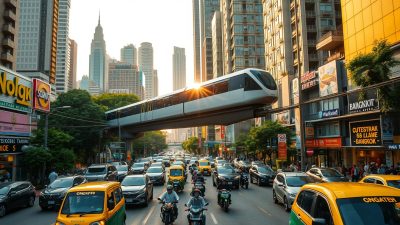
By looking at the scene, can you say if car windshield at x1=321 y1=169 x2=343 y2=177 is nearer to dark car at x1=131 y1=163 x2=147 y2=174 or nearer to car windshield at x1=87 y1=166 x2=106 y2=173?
car windshield at x1=87 y1=166 x2=106 y2=173

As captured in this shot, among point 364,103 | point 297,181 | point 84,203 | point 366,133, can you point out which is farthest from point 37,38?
point 84,203

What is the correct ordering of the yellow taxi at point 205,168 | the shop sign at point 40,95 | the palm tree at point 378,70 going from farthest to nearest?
the yellow taxi at point 205,168 < the shop sign at point 40,95 < the palm tree at point 378,70

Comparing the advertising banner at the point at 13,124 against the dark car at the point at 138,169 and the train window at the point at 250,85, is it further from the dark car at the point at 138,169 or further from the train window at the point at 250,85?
the train window at the point at 250,85

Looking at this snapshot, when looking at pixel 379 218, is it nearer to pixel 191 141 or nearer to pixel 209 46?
pixel 191 141

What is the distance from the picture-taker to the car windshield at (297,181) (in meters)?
16.9

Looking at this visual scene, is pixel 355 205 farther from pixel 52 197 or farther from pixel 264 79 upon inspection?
pixel 264 79

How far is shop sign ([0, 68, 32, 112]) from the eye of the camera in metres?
30.4

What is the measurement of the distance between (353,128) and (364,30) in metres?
9.56

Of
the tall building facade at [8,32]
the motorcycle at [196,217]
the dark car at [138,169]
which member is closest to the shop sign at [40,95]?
the dark car at [138,169]

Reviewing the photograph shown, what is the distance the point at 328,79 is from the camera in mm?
39875

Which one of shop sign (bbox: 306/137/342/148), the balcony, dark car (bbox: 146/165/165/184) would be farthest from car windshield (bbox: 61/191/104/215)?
the balcony

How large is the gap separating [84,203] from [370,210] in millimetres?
7748

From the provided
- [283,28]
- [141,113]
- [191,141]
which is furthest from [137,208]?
[191,141]

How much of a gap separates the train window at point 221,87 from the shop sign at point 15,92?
18322 mm
